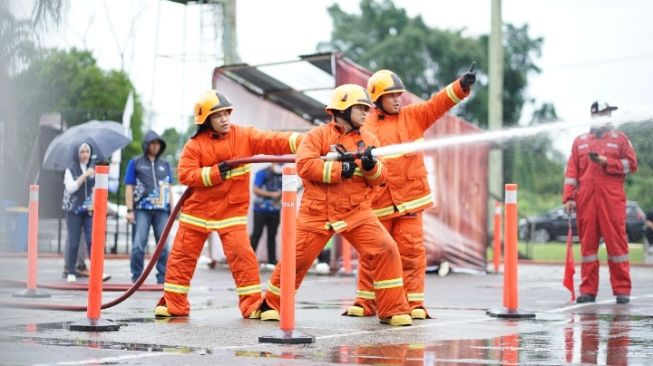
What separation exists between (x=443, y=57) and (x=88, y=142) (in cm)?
4132

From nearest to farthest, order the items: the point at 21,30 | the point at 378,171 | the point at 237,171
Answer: the point at 21,30, the point at 378,171, the point at 237,171

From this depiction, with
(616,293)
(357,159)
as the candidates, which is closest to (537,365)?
(357,159)

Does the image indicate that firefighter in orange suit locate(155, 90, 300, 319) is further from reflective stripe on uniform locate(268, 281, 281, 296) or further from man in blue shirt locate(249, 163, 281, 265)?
man in blue shirt locate(249, 163, 281, 265)

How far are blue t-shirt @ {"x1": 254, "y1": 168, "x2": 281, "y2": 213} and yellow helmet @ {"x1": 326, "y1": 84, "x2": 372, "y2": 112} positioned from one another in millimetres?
8920

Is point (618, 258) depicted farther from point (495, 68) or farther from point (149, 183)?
point (495, 68)

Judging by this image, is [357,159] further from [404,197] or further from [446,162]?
[446,162]

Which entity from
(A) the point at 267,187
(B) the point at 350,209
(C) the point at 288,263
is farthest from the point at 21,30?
(A) the point at 267,187

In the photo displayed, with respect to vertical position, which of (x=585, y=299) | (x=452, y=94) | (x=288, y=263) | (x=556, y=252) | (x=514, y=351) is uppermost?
(x=452, y=94)

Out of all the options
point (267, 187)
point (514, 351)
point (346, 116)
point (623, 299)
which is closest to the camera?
point (514, 351)

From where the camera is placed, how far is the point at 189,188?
920 cm

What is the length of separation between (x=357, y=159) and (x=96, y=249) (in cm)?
201

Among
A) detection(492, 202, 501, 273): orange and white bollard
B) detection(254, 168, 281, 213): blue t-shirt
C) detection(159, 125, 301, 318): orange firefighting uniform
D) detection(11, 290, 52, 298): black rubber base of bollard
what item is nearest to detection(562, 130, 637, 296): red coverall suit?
detection(159, 125, 301, 318): orange firefighting uniform

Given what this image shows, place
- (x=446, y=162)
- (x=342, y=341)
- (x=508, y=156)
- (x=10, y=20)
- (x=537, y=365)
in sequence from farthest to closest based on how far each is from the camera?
(x=508, y=156), (x=446, y=162), (x=342, y=341), (x=537, y=365), (x=10, y=20)

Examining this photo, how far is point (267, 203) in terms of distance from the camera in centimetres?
1747
